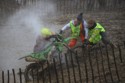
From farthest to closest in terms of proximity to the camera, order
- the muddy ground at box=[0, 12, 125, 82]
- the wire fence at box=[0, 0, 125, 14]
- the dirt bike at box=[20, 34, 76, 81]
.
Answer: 1. the wire fence at box=[0, 0, 125, 14]
2. the muddy ground at box=[0, 12, 125, 82]
3. the dirt bike at box=[20, 34, 76, 81]

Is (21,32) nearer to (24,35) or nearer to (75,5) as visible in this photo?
(24,35)

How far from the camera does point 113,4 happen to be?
17.8 m

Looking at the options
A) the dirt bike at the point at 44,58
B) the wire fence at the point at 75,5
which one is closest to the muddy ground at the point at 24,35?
the wire fence at the point at 75,5

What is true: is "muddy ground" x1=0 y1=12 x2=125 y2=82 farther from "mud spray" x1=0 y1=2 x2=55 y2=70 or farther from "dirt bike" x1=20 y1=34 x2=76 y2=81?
"dirt bike" x1=20 y1=34 x2=76 y2=81

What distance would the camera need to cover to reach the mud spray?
11.4 meters

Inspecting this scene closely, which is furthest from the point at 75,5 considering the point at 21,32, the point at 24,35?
the point at 24,35

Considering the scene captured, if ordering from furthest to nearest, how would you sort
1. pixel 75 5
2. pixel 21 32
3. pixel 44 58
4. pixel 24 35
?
pixel 75 5 < pixel 21 32 < pixel 24 35 < pixel 44 58

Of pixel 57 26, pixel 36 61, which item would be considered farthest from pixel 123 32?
pixel 36 61

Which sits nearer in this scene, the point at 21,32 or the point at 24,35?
the point at 24,35

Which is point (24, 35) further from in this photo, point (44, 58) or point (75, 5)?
point (75, 5)

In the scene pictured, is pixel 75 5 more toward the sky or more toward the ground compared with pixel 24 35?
more toward the sky

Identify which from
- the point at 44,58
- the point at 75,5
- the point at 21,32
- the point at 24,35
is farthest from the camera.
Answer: the point at 75,5

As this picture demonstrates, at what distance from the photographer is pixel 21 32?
48.2 ft

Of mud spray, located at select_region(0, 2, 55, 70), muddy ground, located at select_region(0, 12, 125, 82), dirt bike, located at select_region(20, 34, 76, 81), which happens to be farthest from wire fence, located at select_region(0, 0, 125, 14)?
dirt bike, located at select_region(20, 34, 76, 81)
